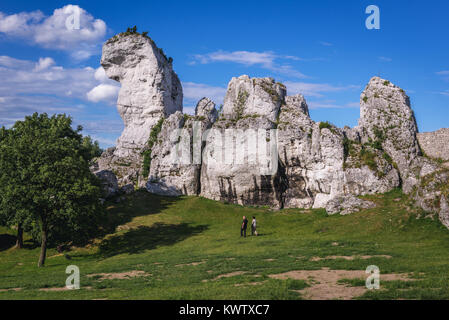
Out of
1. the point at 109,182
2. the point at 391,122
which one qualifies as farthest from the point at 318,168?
the point at 109,182

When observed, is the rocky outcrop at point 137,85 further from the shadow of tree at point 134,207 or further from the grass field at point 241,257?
the grass field at point 241,257

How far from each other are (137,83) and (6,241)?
1856 inches

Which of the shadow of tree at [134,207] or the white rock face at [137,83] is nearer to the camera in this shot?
the shadow of tree at [134,207]

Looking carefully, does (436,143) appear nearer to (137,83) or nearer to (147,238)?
(147,238)

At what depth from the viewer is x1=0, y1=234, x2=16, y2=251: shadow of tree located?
44.2m

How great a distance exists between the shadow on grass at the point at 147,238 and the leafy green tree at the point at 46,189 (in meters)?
3.73

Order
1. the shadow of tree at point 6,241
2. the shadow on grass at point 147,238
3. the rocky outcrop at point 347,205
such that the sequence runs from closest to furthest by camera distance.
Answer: the shadow on grass at point 147,238
the rocky outcrop at point 347,205
the shadow of tree at point 6,241

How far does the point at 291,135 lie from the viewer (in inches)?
2311

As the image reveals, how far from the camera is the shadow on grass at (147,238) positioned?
3906 centimetres

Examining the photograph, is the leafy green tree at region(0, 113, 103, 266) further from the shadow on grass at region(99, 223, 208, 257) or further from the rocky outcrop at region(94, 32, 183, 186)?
the rocky outcrop at region(94, 32, 183, 186)

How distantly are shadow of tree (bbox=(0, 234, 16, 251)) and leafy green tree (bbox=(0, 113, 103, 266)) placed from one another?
9068 millimetres

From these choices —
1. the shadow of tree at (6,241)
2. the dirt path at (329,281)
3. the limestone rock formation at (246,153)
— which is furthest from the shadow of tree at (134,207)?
the dirt path at (329,281)

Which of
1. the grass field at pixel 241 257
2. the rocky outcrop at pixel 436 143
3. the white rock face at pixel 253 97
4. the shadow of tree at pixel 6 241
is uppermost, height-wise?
the white rock face at pixel 253 97
